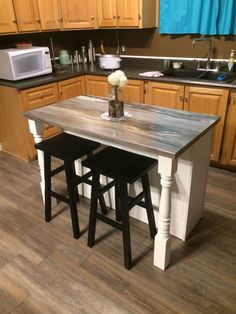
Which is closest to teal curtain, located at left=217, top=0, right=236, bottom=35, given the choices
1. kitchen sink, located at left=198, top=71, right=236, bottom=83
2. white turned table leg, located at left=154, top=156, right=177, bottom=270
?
kitchen sink, located at left=198, top=71, right=236, bottom=83

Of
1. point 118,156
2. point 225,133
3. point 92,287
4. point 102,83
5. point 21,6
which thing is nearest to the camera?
point 92,287

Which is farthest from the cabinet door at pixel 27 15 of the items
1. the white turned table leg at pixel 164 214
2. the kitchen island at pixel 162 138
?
the white turned table leg at pixel 164 214

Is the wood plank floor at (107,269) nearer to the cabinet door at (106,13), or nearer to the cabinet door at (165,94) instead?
the cabinet door at (165,94)

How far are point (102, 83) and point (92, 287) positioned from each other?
240cm

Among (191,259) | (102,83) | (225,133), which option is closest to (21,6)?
(102,83)

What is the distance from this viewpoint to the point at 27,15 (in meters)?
2.92

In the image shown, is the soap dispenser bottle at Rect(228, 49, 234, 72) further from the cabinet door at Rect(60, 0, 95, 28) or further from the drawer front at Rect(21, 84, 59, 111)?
the drawer front at Rect(21, 84, 59, 111)

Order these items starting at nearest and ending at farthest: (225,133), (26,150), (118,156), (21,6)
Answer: (118,156)
(225,133)
(21,6)
(26,150)

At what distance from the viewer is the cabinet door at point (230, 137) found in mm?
2498

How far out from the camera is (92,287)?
5.41 feet

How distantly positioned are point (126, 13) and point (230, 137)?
1.87m

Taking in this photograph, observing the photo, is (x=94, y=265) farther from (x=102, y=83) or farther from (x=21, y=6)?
(x=21, y=6)

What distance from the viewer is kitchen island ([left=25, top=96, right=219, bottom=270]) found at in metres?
1.41

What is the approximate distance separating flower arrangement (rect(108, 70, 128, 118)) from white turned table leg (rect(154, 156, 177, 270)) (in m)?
0.52
